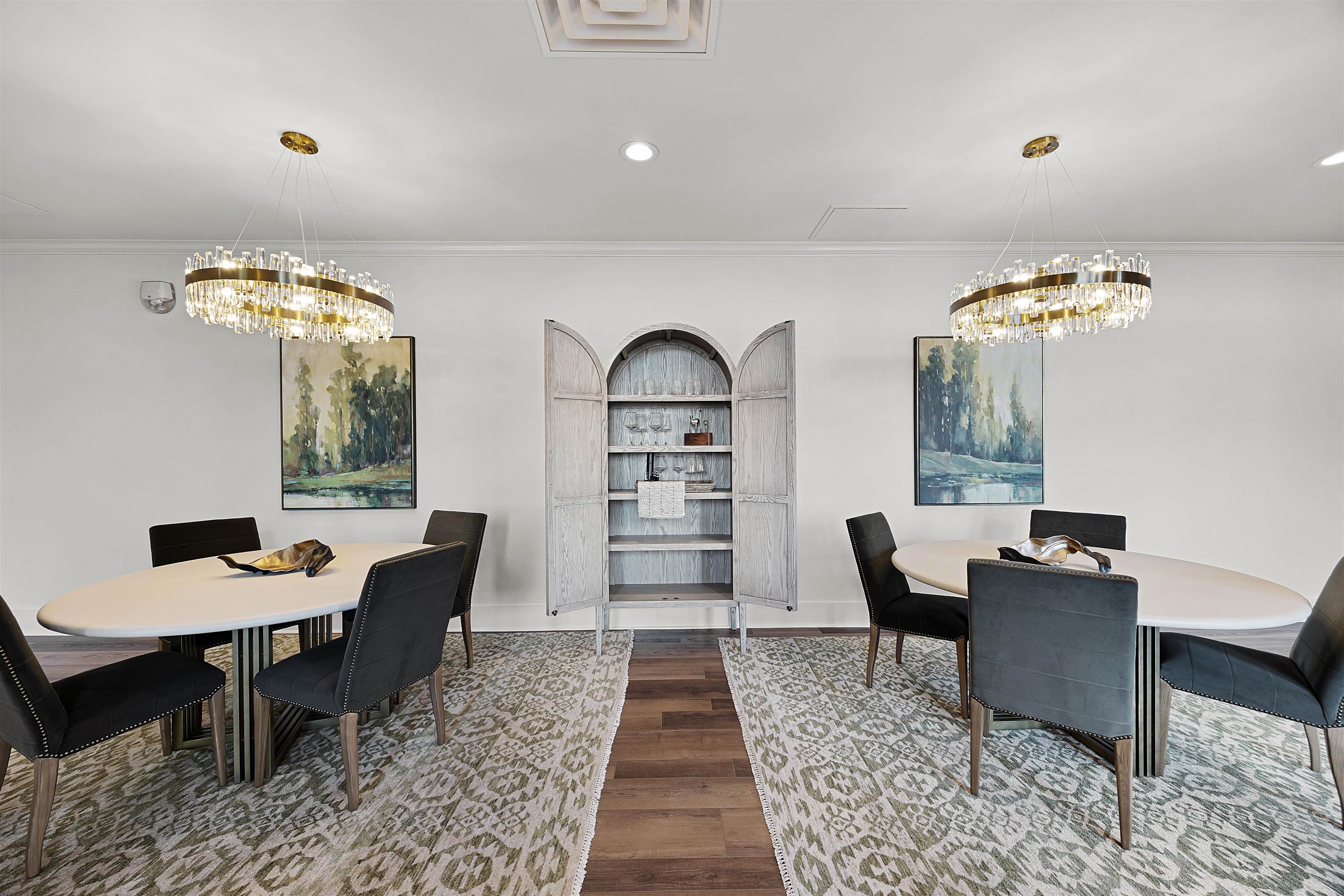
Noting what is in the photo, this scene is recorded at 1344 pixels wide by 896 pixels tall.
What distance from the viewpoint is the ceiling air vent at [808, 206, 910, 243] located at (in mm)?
3309

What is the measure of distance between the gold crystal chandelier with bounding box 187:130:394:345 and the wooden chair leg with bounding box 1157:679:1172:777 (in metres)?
3.71

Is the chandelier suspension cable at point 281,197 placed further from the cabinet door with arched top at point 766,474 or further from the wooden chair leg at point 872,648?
the wooden chair leg at point 872,648

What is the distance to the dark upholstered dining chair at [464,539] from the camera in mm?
3086

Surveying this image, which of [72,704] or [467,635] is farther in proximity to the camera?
[467,635]

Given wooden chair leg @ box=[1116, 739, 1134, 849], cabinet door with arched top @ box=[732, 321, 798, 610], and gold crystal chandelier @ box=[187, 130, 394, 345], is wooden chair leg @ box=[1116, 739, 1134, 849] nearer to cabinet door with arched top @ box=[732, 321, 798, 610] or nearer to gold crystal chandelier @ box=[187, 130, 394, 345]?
cabinet door with arched top @ box=[732, 321, 798, 610]

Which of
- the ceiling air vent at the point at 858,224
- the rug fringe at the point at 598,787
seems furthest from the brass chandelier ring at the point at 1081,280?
the rug fringe at the point at 598,787

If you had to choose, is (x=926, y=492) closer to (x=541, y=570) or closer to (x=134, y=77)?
(x=541, y=570)

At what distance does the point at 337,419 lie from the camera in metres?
3.79

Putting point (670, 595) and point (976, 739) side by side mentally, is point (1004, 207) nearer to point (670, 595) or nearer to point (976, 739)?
point (976, 739)

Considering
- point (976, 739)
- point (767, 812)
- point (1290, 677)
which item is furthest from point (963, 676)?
point (767, 812)

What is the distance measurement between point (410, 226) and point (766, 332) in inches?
97.2

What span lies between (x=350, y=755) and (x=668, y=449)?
2.30 metres

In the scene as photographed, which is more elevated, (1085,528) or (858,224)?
(858,224)

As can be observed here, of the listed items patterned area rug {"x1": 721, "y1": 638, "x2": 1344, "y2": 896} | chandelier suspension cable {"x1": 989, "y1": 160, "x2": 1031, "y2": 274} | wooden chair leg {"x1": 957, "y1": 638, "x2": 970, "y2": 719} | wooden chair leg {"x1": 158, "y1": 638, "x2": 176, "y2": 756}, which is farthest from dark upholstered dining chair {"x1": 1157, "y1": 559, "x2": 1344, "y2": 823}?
wooden chair leg {"x1": 158, "y1": 638, "x2": 176, "y2": 756}
